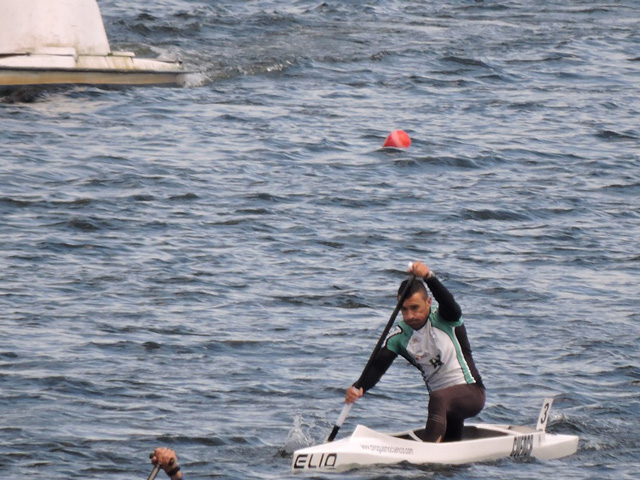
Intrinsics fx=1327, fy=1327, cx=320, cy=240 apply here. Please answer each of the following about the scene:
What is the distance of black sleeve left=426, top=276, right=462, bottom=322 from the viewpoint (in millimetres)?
10859

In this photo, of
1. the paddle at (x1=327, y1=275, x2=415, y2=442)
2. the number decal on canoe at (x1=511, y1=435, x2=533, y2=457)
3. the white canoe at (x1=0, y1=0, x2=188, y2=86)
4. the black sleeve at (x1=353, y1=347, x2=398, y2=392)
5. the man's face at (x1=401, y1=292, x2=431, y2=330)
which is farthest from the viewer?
the white canoe at (x1=0, y1=0, x2=188, y2=86)

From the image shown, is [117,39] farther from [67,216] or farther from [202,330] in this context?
[202,330]

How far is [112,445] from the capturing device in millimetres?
11500

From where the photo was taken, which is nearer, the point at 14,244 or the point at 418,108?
the point at 14,244

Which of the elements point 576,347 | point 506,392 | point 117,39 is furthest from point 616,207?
point 117,39

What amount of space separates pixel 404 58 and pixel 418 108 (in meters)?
4.20

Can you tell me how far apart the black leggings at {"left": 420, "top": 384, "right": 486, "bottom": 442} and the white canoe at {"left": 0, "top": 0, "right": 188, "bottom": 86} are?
15.8m

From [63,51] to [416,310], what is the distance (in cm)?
1695

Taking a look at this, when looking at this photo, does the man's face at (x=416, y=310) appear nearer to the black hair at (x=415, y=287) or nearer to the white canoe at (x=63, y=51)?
the black hair at (x=415, y=287)

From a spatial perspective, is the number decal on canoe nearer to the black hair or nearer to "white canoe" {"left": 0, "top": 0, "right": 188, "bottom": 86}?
the black hair

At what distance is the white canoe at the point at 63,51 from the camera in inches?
1006

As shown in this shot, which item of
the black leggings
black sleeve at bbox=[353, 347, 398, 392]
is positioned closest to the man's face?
black sleeve at bbox=[353, 347, 398, 392]

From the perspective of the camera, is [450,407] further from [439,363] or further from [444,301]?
[444,301]

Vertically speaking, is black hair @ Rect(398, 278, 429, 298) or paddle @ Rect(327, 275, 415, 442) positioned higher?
black hair @ Rect(398, 278, 429, 298)
